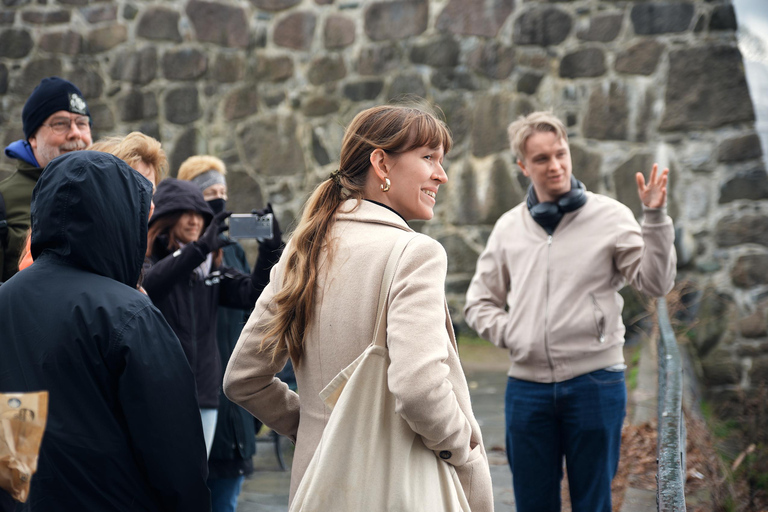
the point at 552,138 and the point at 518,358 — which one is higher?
the point at 552,138

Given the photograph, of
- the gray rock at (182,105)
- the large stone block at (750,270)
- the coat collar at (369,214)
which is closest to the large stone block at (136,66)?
the gray rock at (182,105)

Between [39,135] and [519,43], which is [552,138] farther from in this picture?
[519,43]

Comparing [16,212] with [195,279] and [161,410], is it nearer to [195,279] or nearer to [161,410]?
[195,279]

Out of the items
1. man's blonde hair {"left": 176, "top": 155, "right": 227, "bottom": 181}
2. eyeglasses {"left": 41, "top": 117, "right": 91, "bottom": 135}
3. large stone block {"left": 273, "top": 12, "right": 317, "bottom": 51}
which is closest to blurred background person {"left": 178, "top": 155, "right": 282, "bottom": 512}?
eyeglasses {"left": 41, "top": 117, "right": 91, "bottom": 135}

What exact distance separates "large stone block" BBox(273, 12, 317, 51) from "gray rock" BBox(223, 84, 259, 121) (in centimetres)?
53

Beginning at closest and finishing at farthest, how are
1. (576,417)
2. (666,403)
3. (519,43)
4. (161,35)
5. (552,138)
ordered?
1. (666,403)
2. (576,417)
3. (552,138)
4. (519,43)
5. (161,35)

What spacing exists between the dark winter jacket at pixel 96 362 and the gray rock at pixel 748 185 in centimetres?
553

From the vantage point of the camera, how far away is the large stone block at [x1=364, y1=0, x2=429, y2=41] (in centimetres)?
721

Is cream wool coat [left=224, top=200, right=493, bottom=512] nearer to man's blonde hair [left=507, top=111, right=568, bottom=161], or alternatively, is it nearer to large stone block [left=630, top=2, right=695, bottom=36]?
man's blonde hair [left=507, top=111, right=568, bottom=161]

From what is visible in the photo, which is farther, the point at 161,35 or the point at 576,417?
the point at 161,35

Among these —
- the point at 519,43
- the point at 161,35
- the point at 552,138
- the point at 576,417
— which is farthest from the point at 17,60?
the point at 576,417

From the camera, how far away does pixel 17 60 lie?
7.64 m

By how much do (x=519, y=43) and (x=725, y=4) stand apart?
1.66 metres

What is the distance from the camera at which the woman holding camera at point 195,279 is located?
10.3 ft
